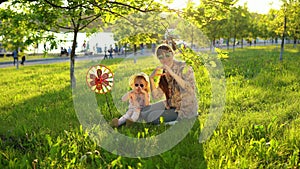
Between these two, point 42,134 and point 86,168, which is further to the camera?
point 42,134

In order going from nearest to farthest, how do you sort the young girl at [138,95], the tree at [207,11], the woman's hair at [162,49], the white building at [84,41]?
the tree at [207,11]
the woman's hair at [162,49]
the young girl at [138,95]
the white building at [84,41]

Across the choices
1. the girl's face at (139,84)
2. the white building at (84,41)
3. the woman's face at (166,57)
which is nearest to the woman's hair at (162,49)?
the woman's face at (166,57)

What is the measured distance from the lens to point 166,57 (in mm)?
5039

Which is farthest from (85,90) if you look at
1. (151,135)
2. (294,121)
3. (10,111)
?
(294,121)

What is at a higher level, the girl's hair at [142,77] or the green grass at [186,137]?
the girl's hair at [142,77]

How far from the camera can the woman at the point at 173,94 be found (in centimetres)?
544

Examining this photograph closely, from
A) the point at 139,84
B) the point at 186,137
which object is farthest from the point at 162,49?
the point at 186,137

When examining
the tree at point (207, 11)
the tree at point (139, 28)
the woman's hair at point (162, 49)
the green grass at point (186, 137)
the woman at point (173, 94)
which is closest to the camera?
the green grass at point (186, 137)

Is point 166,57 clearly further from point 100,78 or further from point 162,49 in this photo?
point 100,78

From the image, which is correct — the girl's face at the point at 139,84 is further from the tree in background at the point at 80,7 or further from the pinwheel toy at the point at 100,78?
the tree in background at the point at 80,7

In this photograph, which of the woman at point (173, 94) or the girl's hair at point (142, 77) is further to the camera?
the girl's hair at point (142, 77)

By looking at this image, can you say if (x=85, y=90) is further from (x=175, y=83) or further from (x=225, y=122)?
(x=225, y=122)

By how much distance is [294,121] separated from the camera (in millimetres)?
5352

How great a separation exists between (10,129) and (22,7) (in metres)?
2.27
